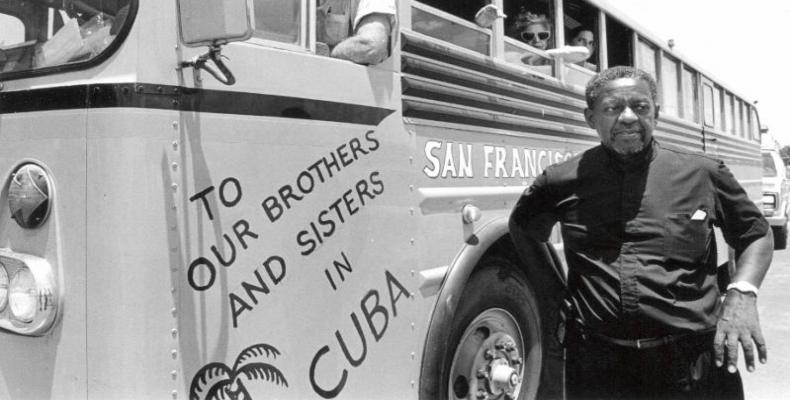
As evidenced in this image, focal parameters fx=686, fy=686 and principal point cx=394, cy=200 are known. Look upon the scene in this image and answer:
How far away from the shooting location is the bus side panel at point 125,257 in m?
1.87

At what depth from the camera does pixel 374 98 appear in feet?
8.23

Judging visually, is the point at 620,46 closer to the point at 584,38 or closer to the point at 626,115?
the point at 584,38

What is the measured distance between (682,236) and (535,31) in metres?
1.96

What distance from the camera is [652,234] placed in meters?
2.04

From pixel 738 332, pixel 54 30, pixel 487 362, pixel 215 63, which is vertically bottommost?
pixel 487 362

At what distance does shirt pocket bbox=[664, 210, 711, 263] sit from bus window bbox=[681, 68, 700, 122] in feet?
14.8

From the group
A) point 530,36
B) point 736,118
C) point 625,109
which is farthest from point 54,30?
point 736,118

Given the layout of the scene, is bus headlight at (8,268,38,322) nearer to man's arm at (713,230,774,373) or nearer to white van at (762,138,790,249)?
man's arm at (713,230,774,373)

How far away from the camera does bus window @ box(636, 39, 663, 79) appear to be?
497 cm

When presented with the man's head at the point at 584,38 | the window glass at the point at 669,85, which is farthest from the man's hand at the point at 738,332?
the window glass at the point at 669,85

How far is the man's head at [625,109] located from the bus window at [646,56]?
9.83 ft

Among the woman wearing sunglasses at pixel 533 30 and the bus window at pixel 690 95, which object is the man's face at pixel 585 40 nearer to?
Result: the woman wearing sunglasses at pixel 533 30

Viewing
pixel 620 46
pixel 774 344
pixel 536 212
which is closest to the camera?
pixel 536 212

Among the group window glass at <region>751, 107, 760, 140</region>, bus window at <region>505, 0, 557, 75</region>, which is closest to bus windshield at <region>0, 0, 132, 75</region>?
bus window at <region>505, 0, 557, 75</region>
